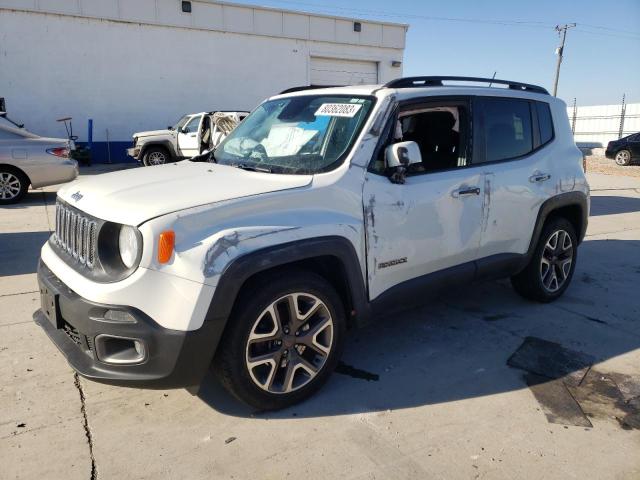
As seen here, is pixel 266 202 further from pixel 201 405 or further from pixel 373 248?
pixel 201 405

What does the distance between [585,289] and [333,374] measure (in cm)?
316

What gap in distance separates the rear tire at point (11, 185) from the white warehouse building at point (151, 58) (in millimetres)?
8907

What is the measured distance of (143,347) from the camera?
2.49 m

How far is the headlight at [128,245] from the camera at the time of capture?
2522 mm

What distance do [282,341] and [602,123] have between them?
33282 mm

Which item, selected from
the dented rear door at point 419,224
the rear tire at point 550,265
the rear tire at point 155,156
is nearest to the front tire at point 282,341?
the dented rear door at point 419,224

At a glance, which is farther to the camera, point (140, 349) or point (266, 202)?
point (266, 202)

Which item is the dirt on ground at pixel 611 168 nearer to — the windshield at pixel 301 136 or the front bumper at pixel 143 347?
the windshield at pixel 301 136

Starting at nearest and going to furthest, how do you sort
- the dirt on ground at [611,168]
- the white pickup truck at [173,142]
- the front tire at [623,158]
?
the white pickup truck at [173,142] < the dirt on ground at [611,168] < the front tire at [623,158]

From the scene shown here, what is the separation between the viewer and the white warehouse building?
1666cm

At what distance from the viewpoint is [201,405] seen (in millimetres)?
3035

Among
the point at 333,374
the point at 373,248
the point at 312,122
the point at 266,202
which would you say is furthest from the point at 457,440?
the point at 312,122

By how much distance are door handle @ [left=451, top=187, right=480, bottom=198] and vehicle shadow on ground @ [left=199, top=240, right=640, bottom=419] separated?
1126 mm

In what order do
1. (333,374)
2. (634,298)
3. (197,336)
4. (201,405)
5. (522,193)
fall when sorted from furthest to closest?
1. (634,298)
2. (522,193)
3. (333,374)
4. (201,405)
5. (197,336)
